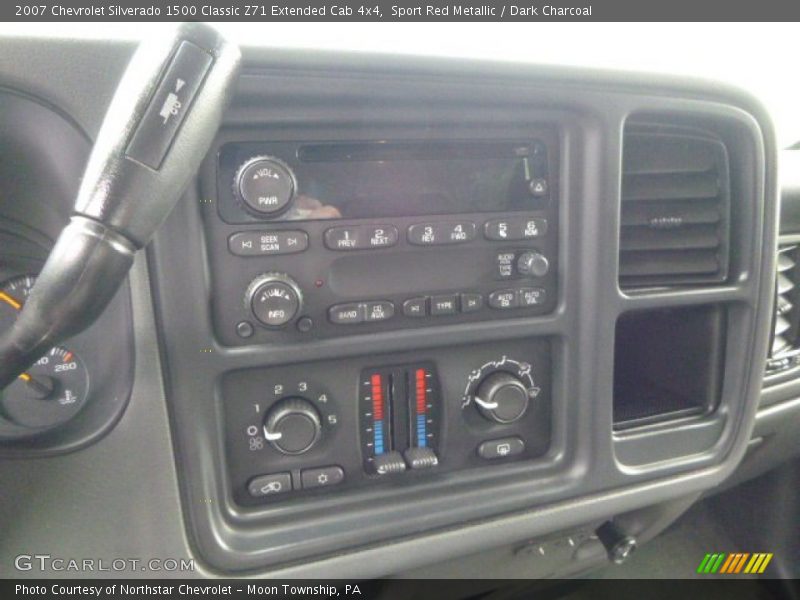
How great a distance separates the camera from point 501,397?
2.57ft

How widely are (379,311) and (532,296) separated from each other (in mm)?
202

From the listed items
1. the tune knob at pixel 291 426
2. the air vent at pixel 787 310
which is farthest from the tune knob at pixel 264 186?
the air vent at pixel 787 310

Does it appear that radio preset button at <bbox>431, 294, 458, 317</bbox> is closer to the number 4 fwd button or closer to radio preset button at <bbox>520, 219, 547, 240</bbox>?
radio preset button at <bbox>520, 219, 547, 240</bbox>

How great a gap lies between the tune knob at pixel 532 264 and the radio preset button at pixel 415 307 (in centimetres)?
13

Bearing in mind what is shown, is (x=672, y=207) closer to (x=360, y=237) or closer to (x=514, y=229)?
(x=514, y=229)

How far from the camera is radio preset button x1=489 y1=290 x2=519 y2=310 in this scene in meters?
0.75

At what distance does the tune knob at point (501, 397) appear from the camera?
781 mm

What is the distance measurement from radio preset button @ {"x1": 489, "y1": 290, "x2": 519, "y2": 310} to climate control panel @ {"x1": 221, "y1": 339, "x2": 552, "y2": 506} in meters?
0.06

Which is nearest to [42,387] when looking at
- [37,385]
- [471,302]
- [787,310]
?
[37,385]

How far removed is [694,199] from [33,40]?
2.68ft

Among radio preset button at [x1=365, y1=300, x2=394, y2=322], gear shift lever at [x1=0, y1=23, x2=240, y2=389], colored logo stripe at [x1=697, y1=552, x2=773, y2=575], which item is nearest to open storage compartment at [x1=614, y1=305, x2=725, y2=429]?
radio preset button at [x1=365, y1=300, x2=394, y2=322]

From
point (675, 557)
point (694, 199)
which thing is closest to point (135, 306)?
point (694, 199)

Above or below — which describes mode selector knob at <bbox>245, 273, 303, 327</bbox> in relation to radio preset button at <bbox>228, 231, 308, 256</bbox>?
below
